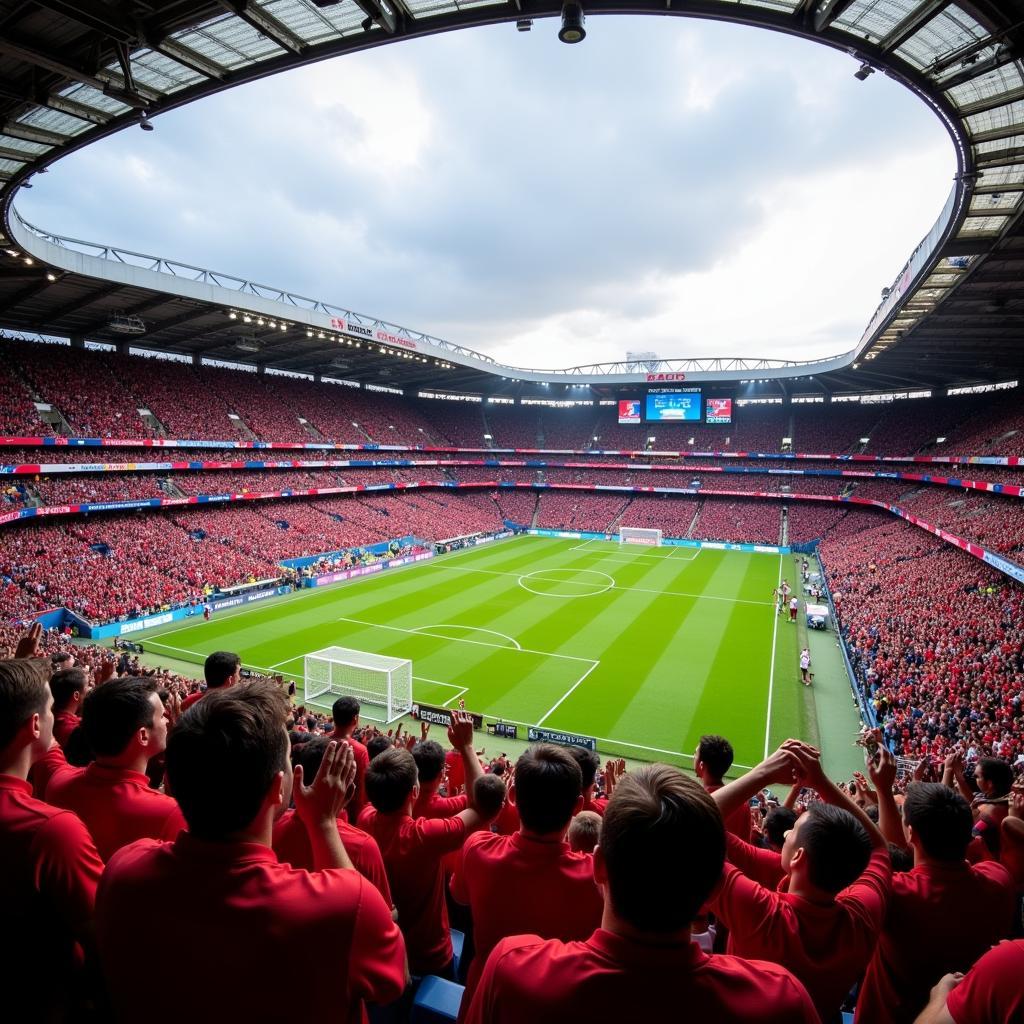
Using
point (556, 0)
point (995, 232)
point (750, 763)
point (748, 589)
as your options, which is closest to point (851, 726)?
point (750, 763)

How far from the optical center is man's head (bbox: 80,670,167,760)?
10.9 ft

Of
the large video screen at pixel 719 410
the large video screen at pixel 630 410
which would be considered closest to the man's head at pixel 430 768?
the large video screen at pixel 719 410

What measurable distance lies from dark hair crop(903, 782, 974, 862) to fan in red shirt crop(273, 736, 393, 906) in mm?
2903

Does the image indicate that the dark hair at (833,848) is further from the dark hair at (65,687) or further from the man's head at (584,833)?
the dark hair at (65,687)

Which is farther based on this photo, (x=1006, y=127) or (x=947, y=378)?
(x=947, y=378)

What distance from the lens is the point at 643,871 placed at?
5.52 ft

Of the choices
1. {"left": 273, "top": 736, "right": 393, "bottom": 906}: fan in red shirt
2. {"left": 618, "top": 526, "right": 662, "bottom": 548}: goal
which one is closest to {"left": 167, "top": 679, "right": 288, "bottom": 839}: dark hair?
{"left": 273, "top": 736, "right": 393, "bottom": 906}: fan in red shirt

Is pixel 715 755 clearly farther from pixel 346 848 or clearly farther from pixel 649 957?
pixel 649 957

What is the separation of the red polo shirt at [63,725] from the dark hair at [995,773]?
315 inches

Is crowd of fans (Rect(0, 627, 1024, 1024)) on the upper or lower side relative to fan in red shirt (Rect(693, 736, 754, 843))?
upper

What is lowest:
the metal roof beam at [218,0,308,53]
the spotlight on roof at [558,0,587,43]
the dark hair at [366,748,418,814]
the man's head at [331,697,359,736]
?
the man's head at [331,697,359,736]

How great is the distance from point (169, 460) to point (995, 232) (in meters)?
42.0

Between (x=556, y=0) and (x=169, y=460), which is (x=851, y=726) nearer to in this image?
(x=556, y=0)

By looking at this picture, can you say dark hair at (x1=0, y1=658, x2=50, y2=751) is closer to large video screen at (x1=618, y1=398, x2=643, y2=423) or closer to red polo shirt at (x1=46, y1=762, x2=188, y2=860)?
red polo shirt at (x1=46, y1=762, x2=188, y2=860)
